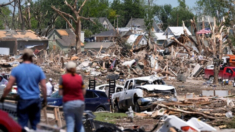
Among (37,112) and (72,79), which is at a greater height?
(72,79)

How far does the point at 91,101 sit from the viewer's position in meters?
18.4

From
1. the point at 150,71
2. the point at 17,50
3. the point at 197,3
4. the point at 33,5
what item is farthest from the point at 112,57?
the point at 197,3

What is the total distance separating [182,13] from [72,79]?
115m

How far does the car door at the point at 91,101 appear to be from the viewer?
18206mm

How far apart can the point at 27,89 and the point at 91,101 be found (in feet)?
35.0

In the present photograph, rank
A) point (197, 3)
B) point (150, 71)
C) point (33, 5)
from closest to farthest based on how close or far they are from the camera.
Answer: point (150, 71), point (33, 5), point (197, 3)

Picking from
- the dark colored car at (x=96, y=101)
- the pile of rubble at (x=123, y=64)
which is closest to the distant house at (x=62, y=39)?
the pile of rubble at (x=123, y=64)

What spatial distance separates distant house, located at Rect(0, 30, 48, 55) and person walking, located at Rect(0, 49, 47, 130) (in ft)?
149

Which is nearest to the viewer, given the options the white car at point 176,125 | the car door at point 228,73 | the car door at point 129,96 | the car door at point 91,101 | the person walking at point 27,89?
the person walking at point 27,89

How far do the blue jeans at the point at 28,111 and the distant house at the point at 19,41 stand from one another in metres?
45.5

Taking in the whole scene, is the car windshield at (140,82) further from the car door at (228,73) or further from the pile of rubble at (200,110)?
the car door at (228,73)

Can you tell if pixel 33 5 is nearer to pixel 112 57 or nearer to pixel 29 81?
pixel 112 57

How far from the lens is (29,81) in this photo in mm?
7746

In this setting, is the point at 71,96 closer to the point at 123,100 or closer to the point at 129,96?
the point at 129,96
